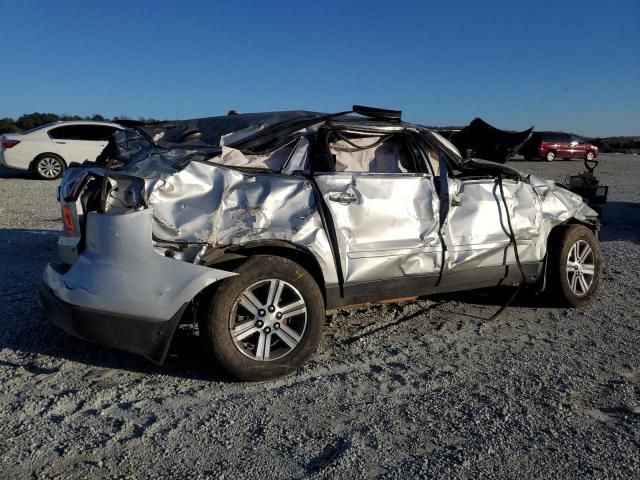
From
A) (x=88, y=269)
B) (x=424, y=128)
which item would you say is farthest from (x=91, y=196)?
(x=424, y=128)

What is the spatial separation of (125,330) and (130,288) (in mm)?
264

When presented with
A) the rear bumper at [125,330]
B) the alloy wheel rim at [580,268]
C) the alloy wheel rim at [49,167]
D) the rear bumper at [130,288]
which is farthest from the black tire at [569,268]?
the alloy wheel rim at [49,167]

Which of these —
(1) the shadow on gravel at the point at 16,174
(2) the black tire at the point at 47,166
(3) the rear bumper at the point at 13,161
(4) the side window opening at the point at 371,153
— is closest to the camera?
(4) the side window opening at the point at 371,153

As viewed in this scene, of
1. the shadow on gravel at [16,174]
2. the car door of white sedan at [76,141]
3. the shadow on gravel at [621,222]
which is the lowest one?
the shadow on gravel at [16,174]

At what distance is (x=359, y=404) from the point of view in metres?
3.57

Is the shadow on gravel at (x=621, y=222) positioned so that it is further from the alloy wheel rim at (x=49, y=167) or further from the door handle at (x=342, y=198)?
the alloy wheel rim at (x=49, y=167)

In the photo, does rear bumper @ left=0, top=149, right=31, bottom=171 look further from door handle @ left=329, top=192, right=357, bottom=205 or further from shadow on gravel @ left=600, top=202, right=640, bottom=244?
door handle @ left=329, top=192, right=357, bottom=205

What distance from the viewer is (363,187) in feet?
14.2

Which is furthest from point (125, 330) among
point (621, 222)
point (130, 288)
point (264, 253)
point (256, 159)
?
point (621, 222)

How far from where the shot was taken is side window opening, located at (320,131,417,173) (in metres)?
4.61

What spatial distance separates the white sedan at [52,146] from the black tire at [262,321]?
44.8 feet

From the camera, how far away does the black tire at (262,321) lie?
3732 millimetres

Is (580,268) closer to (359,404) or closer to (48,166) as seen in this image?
(359,404)

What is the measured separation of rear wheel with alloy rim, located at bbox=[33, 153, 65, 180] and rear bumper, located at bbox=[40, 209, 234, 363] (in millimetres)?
14306
